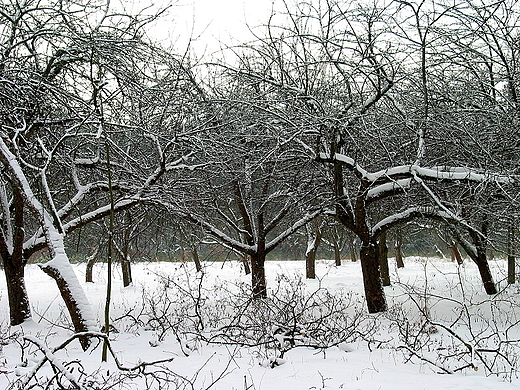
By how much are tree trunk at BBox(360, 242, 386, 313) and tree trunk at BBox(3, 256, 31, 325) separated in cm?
710

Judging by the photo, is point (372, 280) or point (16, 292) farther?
point (372, 280)

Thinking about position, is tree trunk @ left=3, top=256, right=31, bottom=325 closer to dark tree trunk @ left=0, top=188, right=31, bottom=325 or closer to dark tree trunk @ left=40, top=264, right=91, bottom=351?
dark tree trunk @ left=0, top=188, right=31, bottom=325

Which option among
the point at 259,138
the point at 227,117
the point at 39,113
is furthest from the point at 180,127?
the point at 39,113

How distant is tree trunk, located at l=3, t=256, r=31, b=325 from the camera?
9.62 metres

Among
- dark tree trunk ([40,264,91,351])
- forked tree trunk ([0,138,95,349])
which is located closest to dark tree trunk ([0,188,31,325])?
forked tree trunk ([0,138,95,349])

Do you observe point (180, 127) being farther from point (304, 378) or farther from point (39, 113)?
point (304, 378)

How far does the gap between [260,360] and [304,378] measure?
1.04 m

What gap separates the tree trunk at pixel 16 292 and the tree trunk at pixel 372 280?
23.3 feet

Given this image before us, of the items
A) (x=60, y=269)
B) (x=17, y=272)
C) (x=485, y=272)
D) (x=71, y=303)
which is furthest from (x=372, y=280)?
(x=17, y=272)

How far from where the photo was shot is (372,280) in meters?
10.7

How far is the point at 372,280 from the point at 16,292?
7.40 metres

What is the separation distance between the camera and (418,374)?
17.4 feet

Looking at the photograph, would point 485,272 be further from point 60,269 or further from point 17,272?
point 17,272

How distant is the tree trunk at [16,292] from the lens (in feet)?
31.6
